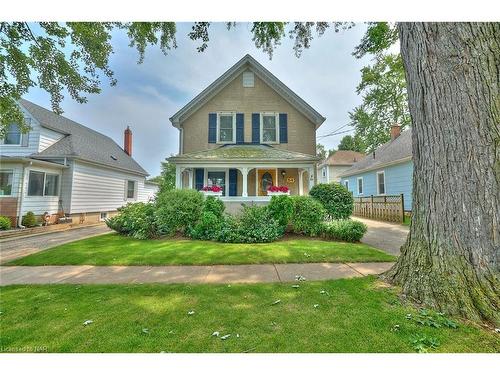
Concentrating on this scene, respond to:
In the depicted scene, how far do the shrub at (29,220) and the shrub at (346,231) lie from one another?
1324cm

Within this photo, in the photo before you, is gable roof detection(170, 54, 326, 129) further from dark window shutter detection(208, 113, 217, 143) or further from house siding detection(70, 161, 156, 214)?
house siding detection(70, 161, 156, 214)

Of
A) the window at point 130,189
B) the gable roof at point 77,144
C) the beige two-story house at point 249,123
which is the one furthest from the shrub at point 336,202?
the window at point 130,189

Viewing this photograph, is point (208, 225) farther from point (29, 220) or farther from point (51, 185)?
point (51, 185)

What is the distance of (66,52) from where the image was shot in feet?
25.5

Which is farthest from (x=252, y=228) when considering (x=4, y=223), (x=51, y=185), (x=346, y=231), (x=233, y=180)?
(x=51, y=185)

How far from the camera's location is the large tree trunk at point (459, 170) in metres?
2.77

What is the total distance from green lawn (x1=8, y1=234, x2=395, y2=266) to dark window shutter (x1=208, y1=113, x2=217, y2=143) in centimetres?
761

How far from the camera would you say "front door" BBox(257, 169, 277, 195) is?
13.2 m

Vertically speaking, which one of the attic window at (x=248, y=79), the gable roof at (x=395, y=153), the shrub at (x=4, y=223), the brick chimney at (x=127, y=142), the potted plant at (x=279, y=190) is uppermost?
the attic window at (x=248, y=79)

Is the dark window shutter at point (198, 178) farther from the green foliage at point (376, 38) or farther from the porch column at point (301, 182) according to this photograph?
the green foliage at point (376, 38)

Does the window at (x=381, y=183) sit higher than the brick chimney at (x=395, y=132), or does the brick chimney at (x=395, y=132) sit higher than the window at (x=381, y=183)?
the brick chimney at (x=395, y=132)

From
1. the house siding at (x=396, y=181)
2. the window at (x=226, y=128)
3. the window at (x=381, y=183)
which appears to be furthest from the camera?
the window at (x=381, y=183)

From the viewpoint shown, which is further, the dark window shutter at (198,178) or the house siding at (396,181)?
the house siding at (396,181)
